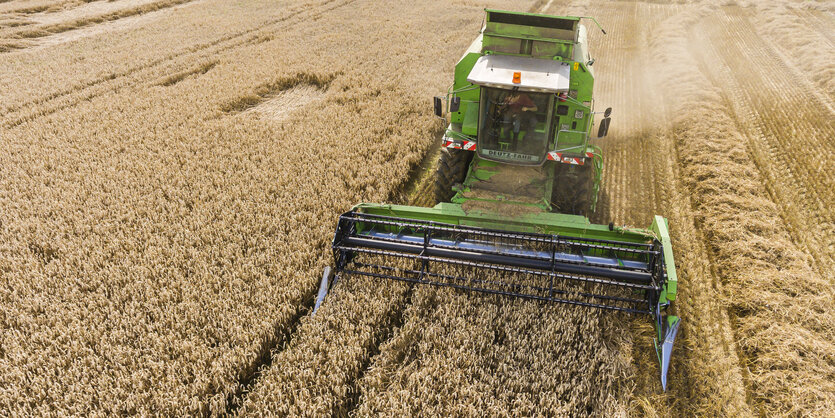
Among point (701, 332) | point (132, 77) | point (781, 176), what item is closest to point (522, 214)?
point (701, 332)

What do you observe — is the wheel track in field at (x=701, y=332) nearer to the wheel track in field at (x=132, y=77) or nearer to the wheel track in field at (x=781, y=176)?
the wheel track in field at (x=781, y=176)

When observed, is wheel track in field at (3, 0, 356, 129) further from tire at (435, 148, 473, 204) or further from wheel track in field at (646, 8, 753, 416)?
wheel track in field at (646, 8, 753, 416)

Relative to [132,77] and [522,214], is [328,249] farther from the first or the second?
[132,77]

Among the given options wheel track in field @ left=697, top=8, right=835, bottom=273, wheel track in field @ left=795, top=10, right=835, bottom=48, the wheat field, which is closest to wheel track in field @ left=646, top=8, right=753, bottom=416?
the wheat field

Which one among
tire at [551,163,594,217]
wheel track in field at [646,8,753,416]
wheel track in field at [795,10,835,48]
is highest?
wheel track in field at [795,10,835,48]

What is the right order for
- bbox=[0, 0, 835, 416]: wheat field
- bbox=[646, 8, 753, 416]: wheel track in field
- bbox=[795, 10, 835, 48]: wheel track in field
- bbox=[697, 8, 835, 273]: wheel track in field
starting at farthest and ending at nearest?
bbox=[795, 10, 835, 48]: wheel track in field → bbox=[697, 8, 835, 273]: wheel track in field → bbox=[646, 8, 753, 416]: wheel track in field → bbox=[0, 0, 835, 416]: wheat field

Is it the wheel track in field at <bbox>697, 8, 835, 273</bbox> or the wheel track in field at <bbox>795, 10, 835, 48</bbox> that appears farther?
the wheel track in field at <bbox>795, 10, 835, 48</bbox>
